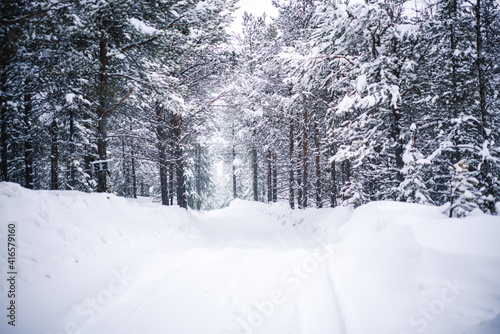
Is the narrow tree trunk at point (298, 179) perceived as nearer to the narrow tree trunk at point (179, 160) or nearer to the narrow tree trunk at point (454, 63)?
the narrow tree trunk at point (179, 160)

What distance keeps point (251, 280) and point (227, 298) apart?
744 mm

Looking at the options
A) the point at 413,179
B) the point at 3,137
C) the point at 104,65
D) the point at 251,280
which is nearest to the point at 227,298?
the point at 251,280

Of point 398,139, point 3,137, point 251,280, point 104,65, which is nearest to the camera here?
point 251,280

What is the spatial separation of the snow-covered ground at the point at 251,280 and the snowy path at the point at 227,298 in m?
0.02

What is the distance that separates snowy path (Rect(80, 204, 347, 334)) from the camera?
10.4ft

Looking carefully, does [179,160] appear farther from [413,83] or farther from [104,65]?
[413,83]

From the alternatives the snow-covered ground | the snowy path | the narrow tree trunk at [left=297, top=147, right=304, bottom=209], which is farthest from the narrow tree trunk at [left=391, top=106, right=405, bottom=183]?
the narrow tree trunk at [left=297, top=147, right=304, bottom=209]

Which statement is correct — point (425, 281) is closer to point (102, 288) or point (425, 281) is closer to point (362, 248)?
point (362, 248)

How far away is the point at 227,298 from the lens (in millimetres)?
3895

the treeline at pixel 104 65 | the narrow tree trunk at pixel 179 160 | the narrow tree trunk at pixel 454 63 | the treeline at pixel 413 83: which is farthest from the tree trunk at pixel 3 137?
the narrow tree trunk at pixel 454 63

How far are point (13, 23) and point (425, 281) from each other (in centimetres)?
876

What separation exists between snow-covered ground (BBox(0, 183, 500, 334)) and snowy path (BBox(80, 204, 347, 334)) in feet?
0.07

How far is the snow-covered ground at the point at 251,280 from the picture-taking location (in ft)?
9.30

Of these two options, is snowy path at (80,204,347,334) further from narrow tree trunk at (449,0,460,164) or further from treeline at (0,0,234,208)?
narrow tree trunk at (449,0,460,164)
